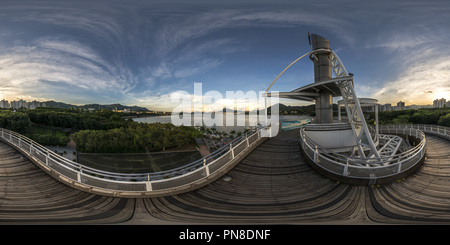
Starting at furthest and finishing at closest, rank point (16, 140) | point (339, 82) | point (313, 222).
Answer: point (339, 82), point (16, 140), point (313, 222)

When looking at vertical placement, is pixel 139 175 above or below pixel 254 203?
above

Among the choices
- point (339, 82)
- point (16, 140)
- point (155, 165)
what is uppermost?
point (339, 82)

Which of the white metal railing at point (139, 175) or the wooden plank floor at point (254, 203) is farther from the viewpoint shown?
the white metal railing at point (139, 175)

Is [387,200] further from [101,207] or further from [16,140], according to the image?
[16,140]

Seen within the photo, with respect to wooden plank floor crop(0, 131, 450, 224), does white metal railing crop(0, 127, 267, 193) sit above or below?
above

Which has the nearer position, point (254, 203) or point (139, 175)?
point (254, 203)

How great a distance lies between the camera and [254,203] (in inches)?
206

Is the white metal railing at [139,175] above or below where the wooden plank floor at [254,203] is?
above

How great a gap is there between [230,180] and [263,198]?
5.45 ft

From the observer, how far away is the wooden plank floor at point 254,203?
4.58m

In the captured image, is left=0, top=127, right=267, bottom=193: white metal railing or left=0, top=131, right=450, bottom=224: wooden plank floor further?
left=0, top=127, right=267, bottom=193: white metal railing

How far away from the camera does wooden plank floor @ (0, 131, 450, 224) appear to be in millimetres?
4582

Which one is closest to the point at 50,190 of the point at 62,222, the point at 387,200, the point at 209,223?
the point at 62,222

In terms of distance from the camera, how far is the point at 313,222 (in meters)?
4.37
